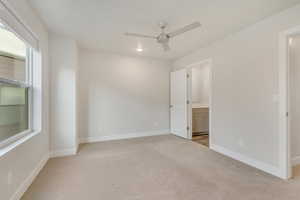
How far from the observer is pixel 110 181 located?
2166 millimetres

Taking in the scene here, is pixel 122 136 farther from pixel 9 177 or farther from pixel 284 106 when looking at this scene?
pixel 284 106

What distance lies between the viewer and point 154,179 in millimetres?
2205

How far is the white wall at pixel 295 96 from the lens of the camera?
2.64 meters

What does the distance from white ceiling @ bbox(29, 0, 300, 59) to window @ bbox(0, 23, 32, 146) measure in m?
0.65

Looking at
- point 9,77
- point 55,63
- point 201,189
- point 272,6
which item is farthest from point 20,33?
point 272,6

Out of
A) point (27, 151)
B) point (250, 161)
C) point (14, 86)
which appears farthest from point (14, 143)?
point (250, 161)

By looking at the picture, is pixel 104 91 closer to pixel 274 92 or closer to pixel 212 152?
pixel 212 152

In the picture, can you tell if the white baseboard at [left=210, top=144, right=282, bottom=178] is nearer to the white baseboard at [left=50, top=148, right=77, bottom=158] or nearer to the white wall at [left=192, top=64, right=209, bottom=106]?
the white wall at [left=192, top=64, right=209, bottom=106]

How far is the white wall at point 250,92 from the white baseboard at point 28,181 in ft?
11.2

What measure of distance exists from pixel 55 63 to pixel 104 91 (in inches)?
57.0

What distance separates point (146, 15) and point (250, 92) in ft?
7.31

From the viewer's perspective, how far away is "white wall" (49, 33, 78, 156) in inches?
121

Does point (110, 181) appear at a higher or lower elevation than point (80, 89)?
lower

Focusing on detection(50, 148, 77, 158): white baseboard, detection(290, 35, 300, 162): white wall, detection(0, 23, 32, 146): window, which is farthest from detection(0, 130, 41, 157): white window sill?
detection(290, 35, 300, 162): white wall
